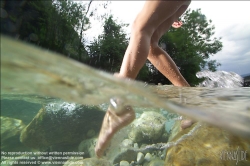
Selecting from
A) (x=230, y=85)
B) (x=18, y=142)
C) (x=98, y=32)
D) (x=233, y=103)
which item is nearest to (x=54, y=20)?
(x=98, y=32)

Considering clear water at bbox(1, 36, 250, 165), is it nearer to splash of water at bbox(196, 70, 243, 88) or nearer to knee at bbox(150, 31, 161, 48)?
splash of water at bbox(196, 70, 243, 88)

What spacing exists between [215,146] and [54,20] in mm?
2092

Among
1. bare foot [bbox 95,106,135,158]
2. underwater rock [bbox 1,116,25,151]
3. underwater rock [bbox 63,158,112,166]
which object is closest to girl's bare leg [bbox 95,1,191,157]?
bare foot [bbox 95,106,135,158]

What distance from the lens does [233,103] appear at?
5.03 feet

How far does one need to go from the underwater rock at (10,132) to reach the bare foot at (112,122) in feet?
7.25

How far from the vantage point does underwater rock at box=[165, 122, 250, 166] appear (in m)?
1.70

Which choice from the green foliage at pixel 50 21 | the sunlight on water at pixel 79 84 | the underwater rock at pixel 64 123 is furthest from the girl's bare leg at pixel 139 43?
the green foliage at pixel 50 21

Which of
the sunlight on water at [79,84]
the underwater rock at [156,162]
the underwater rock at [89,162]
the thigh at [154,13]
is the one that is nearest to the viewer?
the sunlight on water at [79,84]

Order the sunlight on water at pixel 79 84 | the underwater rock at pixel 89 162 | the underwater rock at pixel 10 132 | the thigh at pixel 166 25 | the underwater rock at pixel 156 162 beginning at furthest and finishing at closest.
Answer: the underwater rock at pixel 10 132
the underwater rock at pixel 156 162
the underwater rock at pixel 89 162
the thigh at pixel 166 25
the sunlight on water at pixel 79 84

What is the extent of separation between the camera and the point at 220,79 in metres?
2.11

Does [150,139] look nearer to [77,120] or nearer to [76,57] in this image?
[77,120]

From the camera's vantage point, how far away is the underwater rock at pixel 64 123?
202cm

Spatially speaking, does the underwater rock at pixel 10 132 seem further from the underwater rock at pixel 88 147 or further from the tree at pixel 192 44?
the tree at pixel 192 44

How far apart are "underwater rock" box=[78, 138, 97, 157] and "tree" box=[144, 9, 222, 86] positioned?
1.02m
